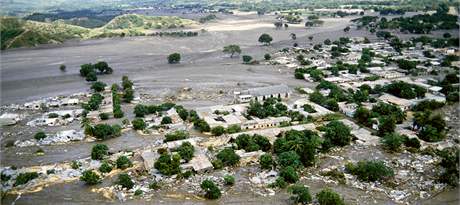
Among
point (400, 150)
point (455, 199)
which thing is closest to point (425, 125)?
point (400, 150)

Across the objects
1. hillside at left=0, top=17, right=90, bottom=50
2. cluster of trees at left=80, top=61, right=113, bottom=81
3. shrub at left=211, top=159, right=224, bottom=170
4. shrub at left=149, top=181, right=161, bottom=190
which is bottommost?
shrub at left=149, top=181, right=161, bottom=190

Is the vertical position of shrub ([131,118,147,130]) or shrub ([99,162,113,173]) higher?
shrub ([131,118,147,130])

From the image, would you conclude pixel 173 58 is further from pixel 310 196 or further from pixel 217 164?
pixel 310 196

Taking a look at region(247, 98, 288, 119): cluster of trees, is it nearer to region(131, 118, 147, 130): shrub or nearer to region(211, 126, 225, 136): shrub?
region(211, 126, 225, 136): shrub

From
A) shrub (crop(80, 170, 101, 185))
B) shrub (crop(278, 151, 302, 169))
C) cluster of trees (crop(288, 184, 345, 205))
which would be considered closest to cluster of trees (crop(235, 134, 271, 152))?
shrub (crop(278, 151, 302, 169))

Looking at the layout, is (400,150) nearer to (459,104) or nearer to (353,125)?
(353,125)

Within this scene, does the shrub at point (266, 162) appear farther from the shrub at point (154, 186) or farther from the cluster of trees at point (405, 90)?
the cluster of trees at point (405, 90)
